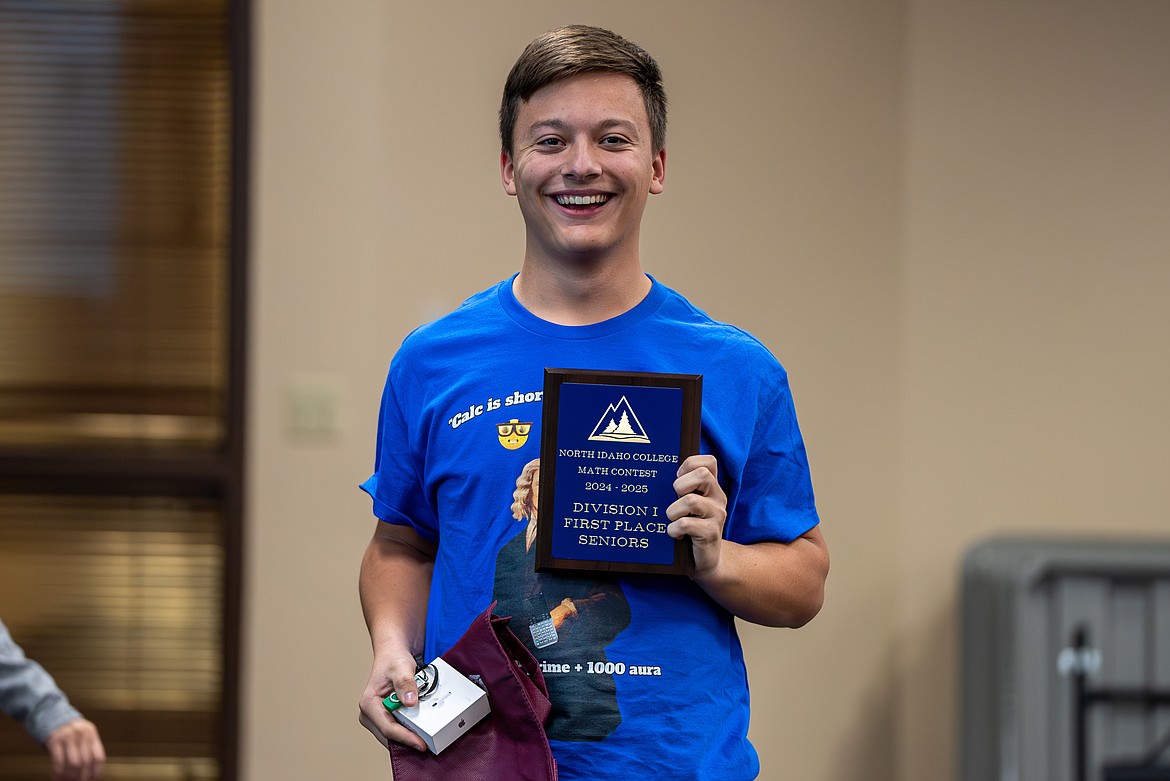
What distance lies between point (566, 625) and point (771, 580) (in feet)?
0.67

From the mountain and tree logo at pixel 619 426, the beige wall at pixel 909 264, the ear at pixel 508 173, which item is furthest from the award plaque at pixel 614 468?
the beige wall at pixel 909 264

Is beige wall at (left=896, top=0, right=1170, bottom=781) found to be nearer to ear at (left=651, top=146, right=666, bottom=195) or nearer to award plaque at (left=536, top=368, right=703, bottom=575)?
ear at (left=651, top=146, right=666, bottom=195)

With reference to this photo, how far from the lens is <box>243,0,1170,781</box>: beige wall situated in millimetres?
3189

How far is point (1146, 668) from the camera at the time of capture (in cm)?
289

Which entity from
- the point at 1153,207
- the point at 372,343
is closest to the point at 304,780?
the point at 372,343

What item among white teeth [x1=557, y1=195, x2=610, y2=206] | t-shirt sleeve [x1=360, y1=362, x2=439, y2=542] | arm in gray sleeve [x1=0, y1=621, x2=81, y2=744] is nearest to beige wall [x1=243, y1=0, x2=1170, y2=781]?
arm in gray sleeve [x1=0, y1=621, x2=81, y2=744]

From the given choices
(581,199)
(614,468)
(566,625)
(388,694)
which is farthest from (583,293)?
(388,694)

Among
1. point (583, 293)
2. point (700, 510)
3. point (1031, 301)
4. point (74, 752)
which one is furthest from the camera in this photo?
point (1031, 301)

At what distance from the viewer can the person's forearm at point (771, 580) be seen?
1155 mm

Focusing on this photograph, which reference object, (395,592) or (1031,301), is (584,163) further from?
(1031,301)

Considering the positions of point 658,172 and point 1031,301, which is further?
point 1031,301

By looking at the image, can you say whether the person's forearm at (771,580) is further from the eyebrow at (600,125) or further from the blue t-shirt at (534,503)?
the eyebrow at (600,125)

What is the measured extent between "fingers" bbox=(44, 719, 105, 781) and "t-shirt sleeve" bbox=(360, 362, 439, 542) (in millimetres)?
810

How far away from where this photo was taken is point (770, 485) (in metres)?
1.25
